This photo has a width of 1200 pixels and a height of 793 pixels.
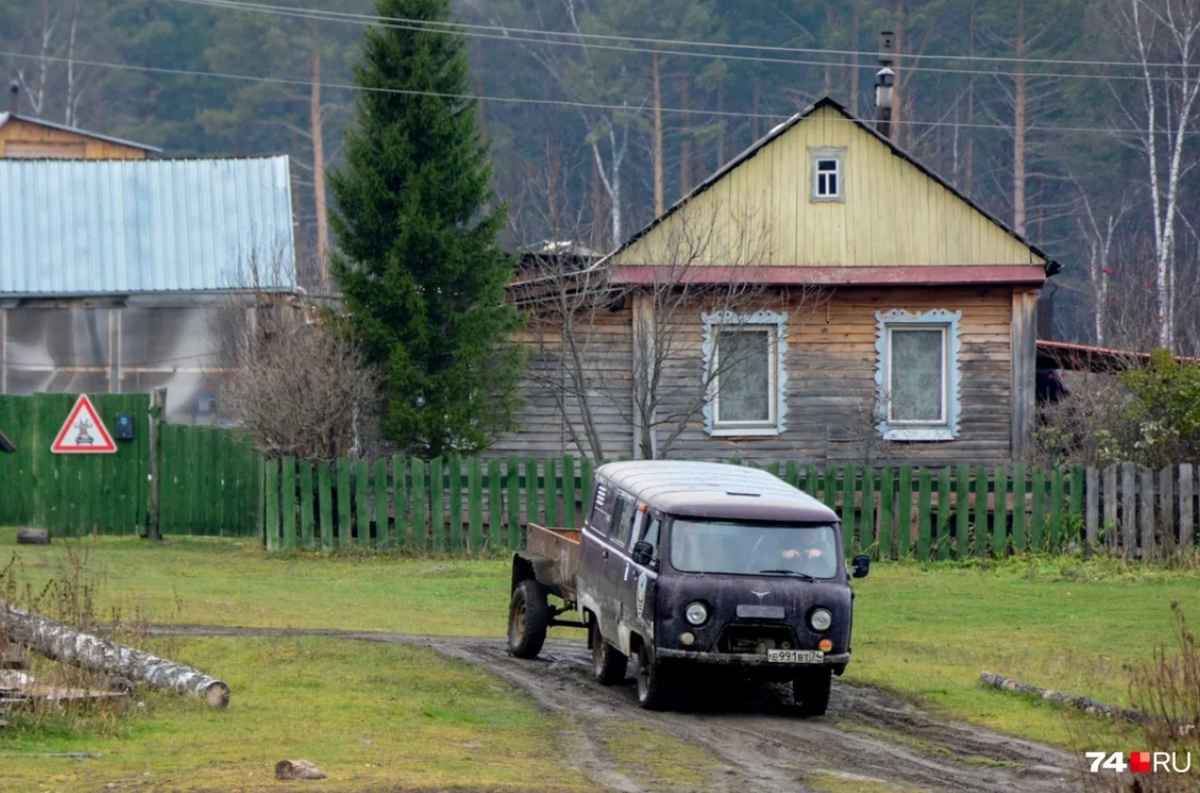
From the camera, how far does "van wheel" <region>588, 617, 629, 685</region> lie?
47.4ft

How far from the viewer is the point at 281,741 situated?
11070 mm

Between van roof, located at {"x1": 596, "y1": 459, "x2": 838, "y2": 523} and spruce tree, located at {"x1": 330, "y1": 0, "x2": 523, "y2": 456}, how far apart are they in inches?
388

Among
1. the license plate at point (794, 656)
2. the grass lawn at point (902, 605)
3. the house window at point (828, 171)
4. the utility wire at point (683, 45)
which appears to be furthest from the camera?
the utility wire at point (683, 45)

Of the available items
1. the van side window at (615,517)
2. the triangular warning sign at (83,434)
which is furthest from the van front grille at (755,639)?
the triangular warning sign at (83,434)

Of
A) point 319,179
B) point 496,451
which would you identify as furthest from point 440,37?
point 319,179

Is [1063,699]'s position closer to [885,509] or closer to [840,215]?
[885,509]

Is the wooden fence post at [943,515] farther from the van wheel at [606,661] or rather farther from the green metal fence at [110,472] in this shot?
the green metal fence at [110,472]

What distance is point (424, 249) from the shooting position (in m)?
24.9

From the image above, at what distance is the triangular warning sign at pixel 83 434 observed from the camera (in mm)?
25188

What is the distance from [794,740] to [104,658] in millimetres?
5129

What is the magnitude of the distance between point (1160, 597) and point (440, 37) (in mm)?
13387

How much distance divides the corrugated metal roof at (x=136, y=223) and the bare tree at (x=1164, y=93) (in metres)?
29.5

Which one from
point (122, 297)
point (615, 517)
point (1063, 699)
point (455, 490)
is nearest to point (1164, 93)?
point (122, 297)

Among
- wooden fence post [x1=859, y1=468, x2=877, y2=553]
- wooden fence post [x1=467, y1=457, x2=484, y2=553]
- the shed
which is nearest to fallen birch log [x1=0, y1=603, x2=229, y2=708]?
wooden fence post [x1=467, y1=457, x2=484, y2=553]
